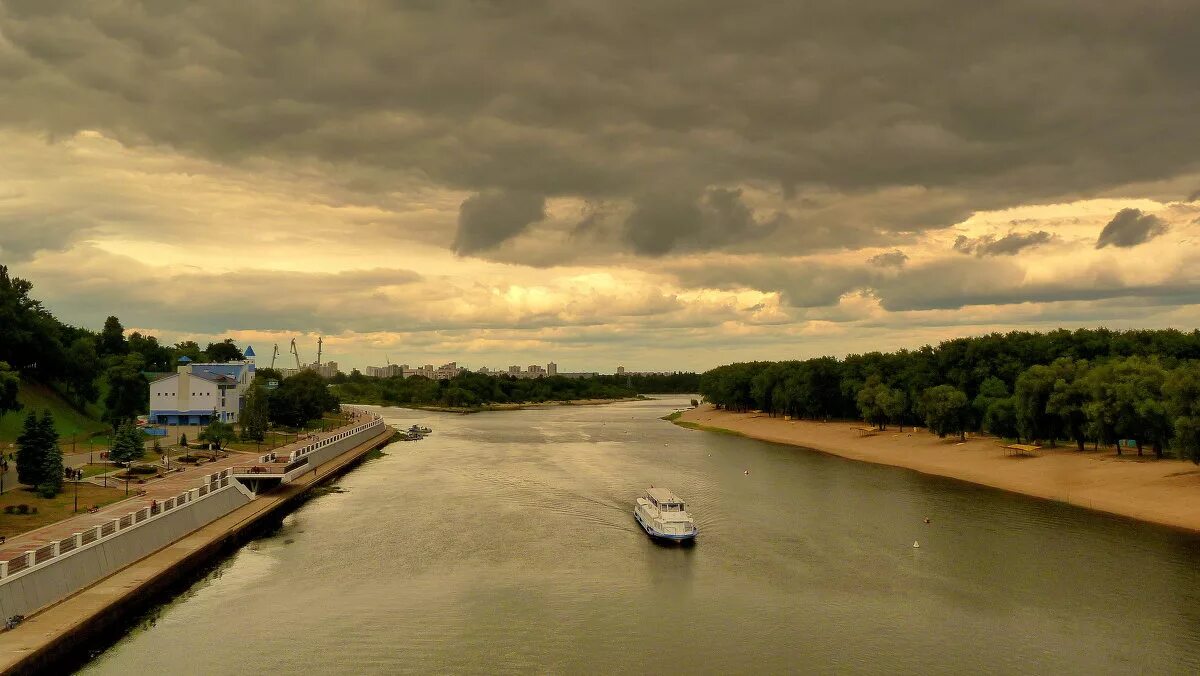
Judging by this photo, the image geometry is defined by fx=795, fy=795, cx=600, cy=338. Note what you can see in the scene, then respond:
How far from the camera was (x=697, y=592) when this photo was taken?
169ft

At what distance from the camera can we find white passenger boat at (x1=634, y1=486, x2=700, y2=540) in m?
65.6

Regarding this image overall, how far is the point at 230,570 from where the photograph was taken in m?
57.0

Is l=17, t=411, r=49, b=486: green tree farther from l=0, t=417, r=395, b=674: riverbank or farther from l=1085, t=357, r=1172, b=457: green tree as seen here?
l=1085, t=357, r=1172, b=457: green tree

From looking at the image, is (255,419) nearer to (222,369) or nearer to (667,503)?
(222,369)

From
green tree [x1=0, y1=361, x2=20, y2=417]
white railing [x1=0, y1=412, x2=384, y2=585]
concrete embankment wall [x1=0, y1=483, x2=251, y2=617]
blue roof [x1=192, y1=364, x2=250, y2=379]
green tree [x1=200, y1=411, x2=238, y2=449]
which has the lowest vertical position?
concrete embankment wall [x1=0, y1=483, x2=251, y2=617]

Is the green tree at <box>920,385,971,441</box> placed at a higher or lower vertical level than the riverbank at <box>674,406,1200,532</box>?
higher

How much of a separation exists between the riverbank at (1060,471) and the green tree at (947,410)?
222 cm

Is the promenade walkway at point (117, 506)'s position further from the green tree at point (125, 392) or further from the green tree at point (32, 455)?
the green tree at point (125, 392)

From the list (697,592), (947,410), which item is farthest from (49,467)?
(947,410)

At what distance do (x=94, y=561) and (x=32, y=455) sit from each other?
22.4 metres

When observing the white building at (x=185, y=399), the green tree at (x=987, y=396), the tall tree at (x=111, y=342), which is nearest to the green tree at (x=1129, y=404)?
the green tree at (x=987, y=396)

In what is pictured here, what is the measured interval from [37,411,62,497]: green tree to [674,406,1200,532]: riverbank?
274ft

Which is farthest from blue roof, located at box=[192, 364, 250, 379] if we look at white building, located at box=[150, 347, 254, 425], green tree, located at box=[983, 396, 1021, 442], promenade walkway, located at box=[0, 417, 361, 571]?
green tree, located at box=[983, 396, 1021, 442]

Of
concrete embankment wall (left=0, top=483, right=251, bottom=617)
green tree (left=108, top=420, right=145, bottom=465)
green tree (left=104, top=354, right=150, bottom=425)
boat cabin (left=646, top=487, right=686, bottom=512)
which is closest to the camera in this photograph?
concrete embankment wall (left=0, top=483, right=251, bottom=617)
